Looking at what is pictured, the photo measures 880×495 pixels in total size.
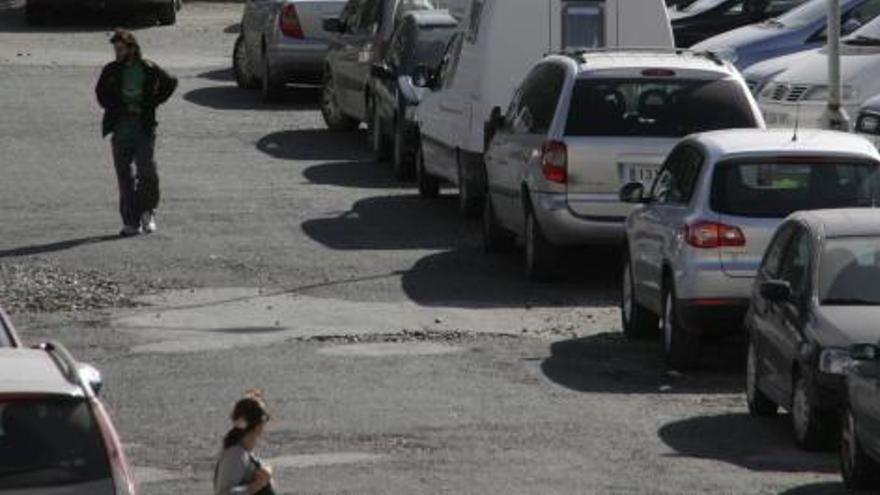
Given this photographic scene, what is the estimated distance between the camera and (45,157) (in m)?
28.9

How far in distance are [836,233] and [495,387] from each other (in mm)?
2634

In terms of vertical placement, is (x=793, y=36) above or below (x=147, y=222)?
above

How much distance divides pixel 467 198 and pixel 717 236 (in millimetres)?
7553

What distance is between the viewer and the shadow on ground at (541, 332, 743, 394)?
16391 mm

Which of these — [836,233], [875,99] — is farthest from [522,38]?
[836,233]

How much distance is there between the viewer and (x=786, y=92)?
85.0 feet

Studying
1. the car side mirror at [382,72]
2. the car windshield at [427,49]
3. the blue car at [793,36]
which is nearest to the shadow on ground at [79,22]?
the blue car at [793,36]

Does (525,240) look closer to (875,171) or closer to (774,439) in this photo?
(875,171)

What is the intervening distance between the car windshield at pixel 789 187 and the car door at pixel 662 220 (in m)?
0.28

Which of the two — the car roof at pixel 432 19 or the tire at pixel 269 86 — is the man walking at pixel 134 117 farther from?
the tire at pixel 269 86

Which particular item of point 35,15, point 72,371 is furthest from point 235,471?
point 35,15

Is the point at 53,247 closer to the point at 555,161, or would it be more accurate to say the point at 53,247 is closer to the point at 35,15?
the point at 555,161

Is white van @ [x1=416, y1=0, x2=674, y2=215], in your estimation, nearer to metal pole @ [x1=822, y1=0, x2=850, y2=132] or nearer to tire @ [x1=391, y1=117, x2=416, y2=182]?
metal pole @ [x1=822, y1=0, x2=850, y2=132]

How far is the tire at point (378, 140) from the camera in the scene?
28531 mm
